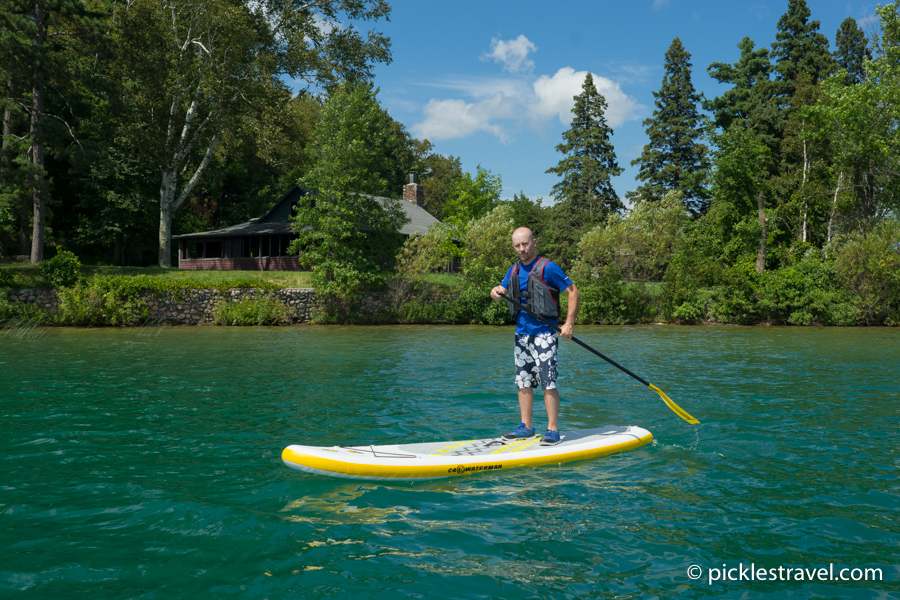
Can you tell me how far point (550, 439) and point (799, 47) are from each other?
5292cm

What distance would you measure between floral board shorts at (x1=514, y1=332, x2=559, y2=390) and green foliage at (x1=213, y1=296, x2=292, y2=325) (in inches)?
951

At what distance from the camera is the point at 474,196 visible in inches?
2050

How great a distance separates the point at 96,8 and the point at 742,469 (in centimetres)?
4023

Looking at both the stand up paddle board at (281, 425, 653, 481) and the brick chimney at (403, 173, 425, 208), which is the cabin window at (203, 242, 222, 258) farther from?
the stand up paddle board at (281, 425, 653, 481)

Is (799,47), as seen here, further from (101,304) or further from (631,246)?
(101,304)

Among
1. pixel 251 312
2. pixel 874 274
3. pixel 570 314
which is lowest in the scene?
pixel 251 312

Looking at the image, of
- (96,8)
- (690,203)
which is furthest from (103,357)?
(690,203)

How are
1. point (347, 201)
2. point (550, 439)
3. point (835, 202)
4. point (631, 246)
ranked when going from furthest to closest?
point (835, 202), point (631, 246), point (347, 201), point (550, 439)

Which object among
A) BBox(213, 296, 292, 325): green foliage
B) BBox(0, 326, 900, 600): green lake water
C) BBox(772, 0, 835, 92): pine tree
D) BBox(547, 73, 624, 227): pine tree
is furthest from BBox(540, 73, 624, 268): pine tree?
BBox(0, 326, 900, 600): green lake water

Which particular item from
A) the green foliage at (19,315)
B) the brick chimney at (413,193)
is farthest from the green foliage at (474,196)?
the green foliage at (19,315)

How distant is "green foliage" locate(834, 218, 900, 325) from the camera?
96.7 ft

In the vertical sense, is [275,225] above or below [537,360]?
above

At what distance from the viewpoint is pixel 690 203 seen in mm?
53781

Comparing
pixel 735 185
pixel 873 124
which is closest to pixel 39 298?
pixel 735 185
